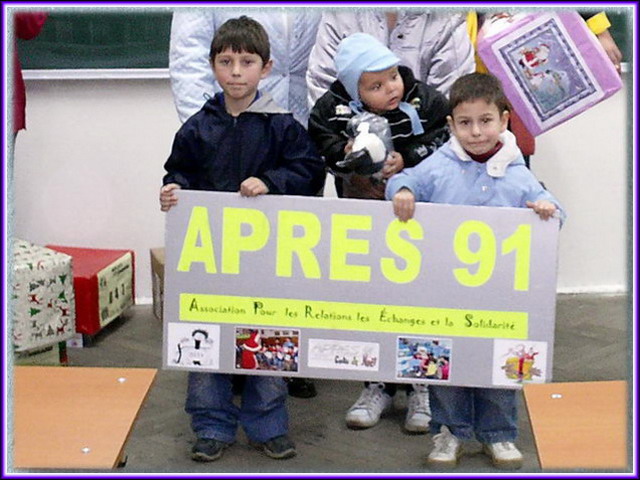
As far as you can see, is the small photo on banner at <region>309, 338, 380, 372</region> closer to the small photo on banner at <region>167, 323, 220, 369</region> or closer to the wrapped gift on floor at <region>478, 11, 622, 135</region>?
the small photo on banner at <region>167, 323, 220, 369</region>

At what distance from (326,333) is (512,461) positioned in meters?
0.60

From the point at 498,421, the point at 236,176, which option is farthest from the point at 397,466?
the point at 236,176

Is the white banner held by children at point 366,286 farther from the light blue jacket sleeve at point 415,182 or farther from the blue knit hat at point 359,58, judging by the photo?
the blue knit hat at point 359,58

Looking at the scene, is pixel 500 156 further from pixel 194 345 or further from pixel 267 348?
pixel 194 345

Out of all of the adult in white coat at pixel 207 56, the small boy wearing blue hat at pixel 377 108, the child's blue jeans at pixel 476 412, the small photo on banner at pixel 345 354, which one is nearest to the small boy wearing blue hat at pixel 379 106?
the small boy wearing blue hat at pixel 377 108

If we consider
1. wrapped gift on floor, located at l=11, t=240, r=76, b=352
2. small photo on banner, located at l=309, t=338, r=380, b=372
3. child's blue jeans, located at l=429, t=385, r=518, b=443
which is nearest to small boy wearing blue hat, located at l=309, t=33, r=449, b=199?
small photo on banner, located at l=309, t=338, r=380, b=372

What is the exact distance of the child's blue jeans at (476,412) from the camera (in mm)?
2730

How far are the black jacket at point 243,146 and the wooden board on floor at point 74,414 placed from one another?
0.52m

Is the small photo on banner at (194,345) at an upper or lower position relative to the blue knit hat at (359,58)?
lower

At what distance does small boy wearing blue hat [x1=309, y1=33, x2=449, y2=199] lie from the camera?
9.02 ft

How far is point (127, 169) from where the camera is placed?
4258 millimetres

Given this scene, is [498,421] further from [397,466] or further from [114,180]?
[114,180]

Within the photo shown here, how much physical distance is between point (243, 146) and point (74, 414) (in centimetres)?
76

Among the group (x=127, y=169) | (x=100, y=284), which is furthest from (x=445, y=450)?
(x=127, y=169)
